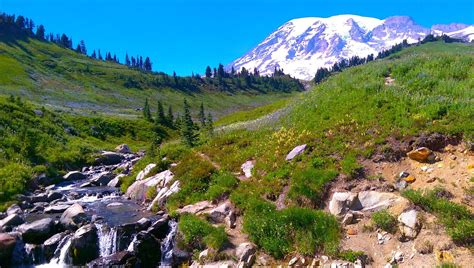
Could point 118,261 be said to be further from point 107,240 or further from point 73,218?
point 73,218

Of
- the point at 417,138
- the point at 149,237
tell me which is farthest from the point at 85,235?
the point at 417,138

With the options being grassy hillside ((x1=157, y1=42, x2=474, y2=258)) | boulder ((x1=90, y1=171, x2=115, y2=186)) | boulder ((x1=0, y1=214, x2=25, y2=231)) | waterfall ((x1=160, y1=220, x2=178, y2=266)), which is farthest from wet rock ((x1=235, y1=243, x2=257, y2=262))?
boulder ((x1=90, y1=171, x2=115, y2=186))

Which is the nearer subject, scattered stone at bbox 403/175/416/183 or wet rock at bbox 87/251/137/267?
scattered stone at bbox 403/175/416/183

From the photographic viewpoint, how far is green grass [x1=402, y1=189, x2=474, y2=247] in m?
12.9

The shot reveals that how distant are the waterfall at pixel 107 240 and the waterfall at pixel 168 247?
2.49 metres

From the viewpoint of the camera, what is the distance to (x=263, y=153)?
80.8 ft

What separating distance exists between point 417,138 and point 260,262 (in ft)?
33.2

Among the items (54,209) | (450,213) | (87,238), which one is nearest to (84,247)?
(87,238)

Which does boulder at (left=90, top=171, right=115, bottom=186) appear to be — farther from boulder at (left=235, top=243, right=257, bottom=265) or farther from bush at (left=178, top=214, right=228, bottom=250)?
boulder at (left=235, top=243, right=257, bottom=265)

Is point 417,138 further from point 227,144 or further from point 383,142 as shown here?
point 227,144

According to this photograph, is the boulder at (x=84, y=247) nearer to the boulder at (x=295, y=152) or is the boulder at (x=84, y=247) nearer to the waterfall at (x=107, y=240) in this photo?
the waterfall at (x=107, y=240)

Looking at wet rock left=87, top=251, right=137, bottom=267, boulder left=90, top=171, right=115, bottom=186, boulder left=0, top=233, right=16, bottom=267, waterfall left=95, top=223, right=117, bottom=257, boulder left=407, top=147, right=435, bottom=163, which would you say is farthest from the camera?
boulder left=90, top=171, right=115, bottom=186

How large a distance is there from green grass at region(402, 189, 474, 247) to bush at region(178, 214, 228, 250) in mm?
8107

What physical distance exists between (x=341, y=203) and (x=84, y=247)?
12.6 metres
